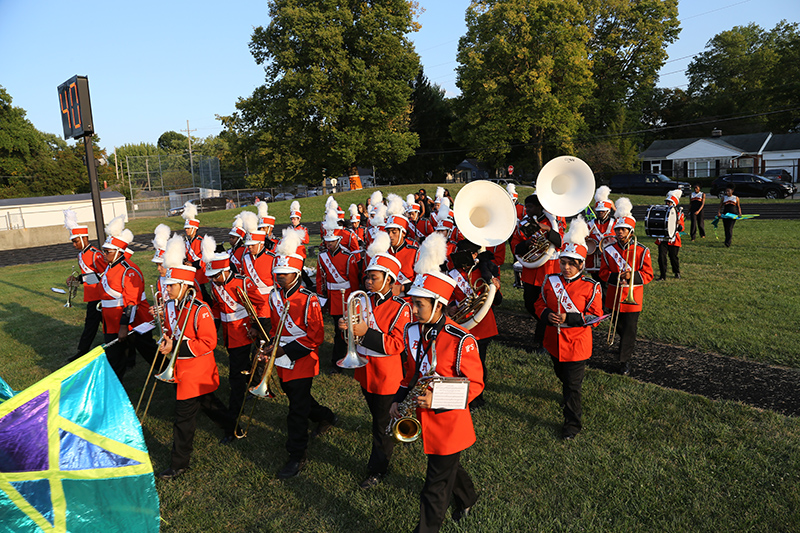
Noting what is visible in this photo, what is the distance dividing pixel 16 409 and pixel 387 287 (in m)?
2.82

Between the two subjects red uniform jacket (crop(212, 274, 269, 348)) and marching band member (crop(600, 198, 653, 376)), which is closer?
red uniform jacket (crop(212, 274, 269, 348))

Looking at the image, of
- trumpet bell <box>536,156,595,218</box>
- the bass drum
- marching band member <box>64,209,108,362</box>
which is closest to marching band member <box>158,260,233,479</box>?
marching band member <box>64,209,108,362</box>

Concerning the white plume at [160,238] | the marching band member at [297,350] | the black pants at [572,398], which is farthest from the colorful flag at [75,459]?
the white plume at [160,238]

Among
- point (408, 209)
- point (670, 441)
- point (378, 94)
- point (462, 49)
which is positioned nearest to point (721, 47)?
point (462, 49)

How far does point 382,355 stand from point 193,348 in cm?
188

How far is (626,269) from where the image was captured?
6.55 meters

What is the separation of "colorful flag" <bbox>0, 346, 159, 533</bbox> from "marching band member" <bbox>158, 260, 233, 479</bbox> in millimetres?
1930

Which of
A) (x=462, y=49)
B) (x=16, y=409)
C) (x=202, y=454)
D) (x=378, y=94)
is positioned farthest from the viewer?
(x=462, y=49)

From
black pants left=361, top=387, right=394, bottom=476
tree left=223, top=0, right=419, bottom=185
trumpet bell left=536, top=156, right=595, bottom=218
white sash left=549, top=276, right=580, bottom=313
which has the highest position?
tree left=223, top=0, right=419, bottom=185

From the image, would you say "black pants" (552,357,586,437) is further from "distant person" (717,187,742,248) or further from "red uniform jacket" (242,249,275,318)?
"distant person" (717,187,742,248)

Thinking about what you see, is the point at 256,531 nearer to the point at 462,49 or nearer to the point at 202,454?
the point at 202,454

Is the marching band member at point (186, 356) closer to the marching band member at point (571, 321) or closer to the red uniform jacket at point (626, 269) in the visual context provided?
the marching band member at point (571, 321)

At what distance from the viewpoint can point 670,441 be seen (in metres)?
4.86

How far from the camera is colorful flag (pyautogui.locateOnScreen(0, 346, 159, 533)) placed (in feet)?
7.83
